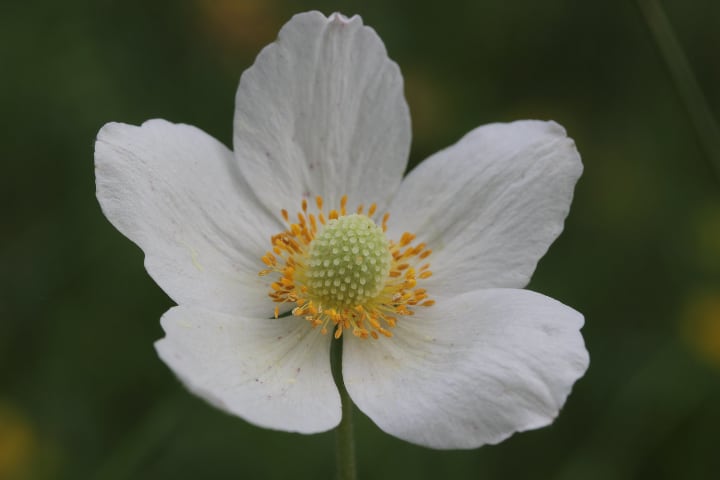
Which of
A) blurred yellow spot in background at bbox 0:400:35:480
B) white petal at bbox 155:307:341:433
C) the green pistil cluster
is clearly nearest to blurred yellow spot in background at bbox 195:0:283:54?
blurred yellow spot in background at bbox 0:400:35:480

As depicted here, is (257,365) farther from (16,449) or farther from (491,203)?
(16,449)

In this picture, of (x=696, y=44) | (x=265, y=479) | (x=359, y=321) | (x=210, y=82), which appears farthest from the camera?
(x=696, y=44)

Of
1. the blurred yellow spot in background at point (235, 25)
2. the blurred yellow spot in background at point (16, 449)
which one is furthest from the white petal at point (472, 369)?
the blurred yellow spot in background at point (235, 25)

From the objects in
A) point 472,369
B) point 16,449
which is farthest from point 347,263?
point 16,449

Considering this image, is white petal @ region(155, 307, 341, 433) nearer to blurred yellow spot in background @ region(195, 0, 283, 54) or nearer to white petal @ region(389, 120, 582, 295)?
white petal @ region(389, 120, 582, 295)

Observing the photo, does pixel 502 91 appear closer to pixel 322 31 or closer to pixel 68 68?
pixel 68 68

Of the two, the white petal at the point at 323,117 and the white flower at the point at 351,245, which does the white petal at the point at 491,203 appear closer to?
the white flower at the point at 351,245

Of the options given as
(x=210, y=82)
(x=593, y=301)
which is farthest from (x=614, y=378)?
(x=210, y=82)
